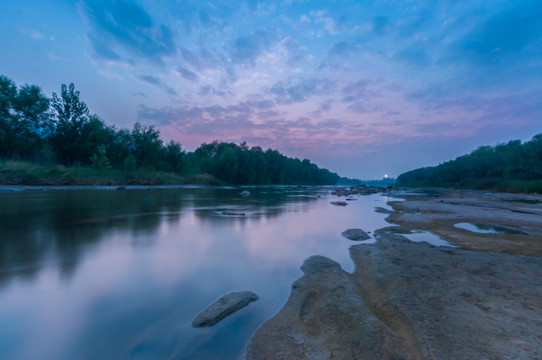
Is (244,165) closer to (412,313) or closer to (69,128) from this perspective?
(69,128)

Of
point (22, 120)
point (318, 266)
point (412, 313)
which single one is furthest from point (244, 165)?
point (412, 313)

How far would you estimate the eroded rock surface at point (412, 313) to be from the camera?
2545mm

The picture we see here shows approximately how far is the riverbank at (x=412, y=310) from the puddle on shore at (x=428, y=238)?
1.55 meters

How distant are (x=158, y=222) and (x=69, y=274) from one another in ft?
20.6

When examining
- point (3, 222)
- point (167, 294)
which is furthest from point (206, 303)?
point (3, 222)

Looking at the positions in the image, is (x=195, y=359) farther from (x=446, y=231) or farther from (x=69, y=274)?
(x=446, y=231)

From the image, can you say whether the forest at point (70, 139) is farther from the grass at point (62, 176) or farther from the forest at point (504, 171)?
the forest at point (504, 171)

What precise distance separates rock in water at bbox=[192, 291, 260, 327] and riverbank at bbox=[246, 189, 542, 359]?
2.32ft

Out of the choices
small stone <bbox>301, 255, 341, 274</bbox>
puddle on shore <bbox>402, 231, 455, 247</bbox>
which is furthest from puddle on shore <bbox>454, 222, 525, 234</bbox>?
small stone <bbox>301, 255, 341, 274</bbox>

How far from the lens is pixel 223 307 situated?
11.9ft

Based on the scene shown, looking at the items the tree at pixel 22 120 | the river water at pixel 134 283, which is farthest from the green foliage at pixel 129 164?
the river water at pixel 134 283

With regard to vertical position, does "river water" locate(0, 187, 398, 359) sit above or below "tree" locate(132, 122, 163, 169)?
below

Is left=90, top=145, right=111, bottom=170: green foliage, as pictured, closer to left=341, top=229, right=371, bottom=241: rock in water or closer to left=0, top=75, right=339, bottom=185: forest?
left=0, top=75, right=339, bottom=185: forest

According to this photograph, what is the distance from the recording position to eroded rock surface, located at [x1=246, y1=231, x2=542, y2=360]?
254 centimetres
